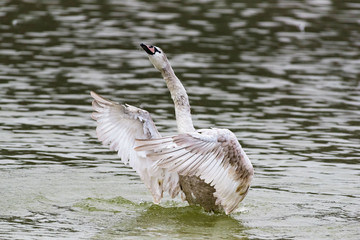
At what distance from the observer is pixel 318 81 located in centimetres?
1953

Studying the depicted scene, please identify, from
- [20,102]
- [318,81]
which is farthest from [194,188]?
[318,81]

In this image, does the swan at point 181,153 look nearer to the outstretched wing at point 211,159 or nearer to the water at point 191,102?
the outstretched wing at point 211,159

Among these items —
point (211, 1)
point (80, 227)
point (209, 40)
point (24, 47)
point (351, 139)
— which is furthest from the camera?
point (211, 1)

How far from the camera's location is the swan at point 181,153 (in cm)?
988

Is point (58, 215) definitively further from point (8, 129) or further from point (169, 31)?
point (169, 31)

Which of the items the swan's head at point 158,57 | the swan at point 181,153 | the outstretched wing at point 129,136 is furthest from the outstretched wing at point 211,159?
the swan's head at point 158,57

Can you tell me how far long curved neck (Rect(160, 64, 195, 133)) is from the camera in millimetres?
10984

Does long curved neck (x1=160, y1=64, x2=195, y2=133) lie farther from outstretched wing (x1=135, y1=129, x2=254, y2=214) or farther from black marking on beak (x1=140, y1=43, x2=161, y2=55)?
outstretched wing (x1=135, y1=129, x2=254, y2=214)

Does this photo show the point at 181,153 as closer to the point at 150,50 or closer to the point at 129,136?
the point at 129,136

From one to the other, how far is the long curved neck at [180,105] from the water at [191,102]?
1.10 metres

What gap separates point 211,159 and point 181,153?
0.43 meters

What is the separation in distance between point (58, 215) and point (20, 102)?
6.36 metres

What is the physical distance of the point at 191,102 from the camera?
17.5 metres

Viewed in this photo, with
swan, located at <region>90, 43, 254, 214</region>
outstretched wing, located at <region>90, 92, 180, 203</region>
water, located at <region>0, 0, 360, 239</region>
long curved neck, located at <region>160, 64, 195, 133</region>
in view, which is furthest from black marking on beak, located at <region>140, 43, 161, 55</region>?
water, located at <region>0, 0, 360, 239</region>
